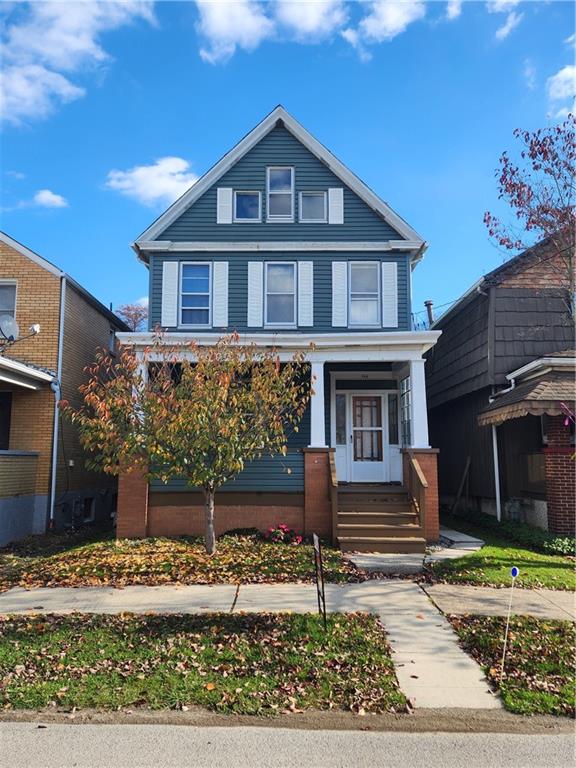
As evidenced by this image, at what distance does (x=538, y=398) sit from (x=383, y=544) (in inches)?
158

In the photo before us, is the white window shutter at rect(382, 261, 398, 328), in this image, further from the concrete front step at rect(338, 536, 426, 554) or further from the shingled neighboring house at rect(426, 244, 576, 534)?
the concrete front step at rect(338, 536, 426, 554)

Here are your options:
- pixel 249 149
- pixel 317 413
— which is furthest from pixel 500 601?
pixel 249 149

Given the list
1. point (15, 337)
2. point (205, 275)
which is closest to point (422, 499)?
point (205, 275)

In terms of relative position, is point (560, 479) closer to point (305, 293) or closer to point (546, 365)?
point (546, 365)

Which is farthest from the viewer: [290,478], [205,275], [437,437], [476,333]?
[437,437]

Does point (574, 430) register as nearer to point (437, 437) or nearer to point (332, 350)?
point (332, 350)

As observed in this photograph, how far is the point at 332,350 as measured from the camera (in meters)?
12.7

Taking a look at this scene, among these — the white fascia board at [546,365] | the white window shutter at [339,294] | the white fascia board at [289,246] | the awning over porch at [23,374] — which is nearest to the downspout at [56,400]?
the awning over porch at [23,374]

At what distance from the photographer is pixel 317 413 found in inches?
486

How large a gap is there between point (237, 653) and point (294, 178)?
11.7 m

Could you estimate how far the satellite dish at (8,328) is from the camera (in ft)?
42.3

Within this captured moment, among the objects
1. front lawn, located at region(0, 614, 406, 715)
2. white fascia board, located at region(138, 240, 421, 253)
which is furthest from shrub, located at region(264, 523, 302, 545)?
white fascia board, located at region(138, 240, 421, 253)

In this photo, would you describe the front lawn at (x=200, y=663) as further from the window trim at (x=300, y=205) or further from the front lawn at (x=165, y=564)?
the window trim at (x=300, y=205)

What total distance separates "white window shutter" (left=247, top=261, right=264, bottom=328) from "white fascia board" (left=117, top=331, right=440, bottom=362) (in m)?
1.29
